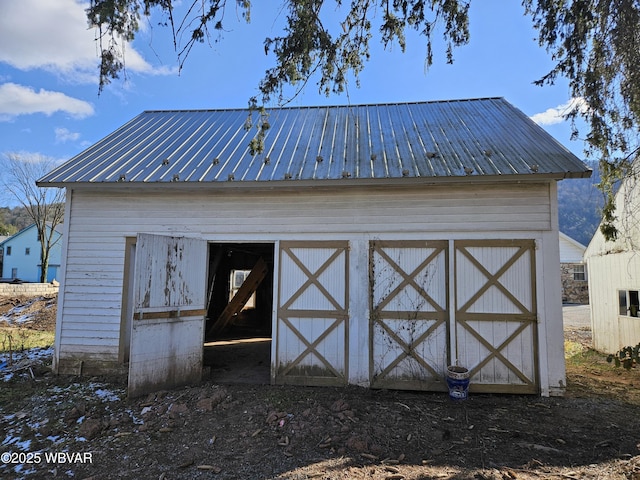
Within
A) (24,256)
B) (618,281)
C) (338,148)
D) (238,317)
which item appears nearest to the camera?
(338,148)

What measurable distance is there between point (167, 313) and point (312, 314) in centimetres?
226

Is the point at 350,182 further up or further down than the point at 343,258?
further up

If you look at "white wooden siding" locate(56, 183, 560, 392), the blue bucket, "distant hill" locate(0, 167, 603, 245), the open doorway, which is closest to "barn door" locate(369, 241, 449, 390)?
"white wooden siding" locate(56, 183, 560, 392)

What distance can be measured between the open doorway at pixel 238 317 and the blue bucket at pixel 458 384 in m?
2.96

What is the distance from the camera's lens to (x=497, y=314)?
5906 mm

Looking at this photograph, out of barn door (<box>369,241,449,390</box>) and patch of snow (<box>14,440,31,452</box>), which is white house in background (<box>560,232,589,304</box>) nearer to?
barn door (<box>369,241,449,390</box>)

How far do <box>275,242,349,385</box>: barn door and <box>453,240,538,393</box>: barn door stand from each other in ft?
6.00

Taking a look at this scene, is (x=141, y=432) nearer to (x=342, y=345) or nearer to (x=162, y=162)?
(x=342, y=345)

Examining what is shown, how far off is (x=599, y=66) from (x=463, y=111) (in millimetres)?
4050

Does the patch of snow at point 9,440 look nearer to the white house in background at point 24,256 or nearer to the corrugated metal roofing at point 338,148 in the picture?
the corrugated metal roofing at point 338,148

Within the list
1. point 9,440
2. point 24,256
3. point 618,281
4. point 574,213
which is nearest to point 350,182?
point 9,440

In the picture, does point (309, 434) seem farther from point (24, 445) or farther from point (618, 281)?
point (618, 281)

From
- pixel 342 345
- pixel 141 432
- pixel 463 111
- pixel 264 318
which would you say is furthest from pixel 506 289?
pixel 264 318

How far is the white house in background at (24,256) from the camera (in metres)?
37.4
